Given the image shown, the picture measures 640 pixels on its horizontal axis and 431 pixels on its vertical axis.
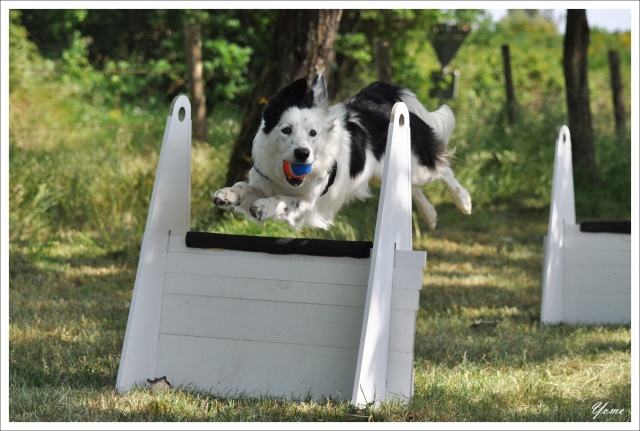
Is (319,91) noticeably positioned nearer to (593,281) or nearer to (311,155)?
(311,155)

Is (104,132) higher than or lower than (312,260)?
higher

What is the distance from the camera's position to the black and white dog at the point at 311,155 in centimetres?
338

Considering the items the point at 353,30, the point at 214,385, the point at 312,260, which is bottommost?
the point at 214,385

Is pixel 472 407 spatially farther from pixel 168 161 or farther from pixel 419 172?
pixel 168 161

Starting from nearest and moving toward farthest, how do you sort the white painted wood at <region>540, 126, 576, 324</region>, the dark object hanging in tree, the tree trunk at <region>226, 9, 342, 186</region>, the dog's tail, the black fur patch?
the black fur patch, the dog's tail, the white painted wood at <region>540, 126, 576, 324</region>, the tree trunk at <region>226, 9, 342, 186</region>, the dark object hanging in tree

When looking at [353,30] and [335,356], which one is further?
[353,30]

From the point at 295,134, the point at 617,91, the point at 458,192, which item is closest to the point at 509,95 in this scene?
the point at 617,91

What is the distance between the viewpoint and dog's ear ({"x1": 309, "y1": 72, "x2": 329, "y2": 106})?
3.50 m

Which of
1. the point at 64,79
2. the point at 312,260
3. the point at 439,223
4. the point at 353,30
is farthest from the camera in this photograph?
the point at 353,30

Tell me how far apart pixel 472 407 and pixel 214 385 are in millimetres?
1106

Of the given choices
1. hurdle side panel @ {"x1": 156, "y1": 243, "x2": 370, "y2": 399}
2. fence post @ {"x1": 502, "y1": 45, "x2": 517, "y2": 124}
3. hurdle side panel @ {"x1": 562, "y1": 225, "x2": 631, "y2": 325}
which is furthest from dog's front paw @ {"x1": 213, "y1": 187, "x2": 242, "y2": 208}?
fence post @ {"x1": 502, "y1": 45, "x2": 517, "y2": 124}

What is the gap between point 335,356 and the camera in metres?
3.39

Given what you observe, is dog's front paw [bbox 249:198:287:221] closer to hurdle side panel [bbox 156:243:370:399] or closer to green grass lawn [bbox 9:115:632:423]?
hurdle side panel [bbox 156:243:370:399]

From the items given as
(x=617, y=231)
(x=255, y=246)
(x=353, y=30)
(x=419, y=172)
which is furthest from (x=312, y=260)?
(x=353, y=30)
